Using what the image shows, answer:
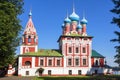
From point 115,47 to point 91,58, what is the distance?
123 feet

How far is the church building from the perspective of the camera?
60406mm

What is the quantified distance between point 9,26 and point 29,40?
40.7 meters

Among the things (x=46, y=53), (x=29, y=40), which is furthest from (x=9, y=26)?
(x=29, y=40)

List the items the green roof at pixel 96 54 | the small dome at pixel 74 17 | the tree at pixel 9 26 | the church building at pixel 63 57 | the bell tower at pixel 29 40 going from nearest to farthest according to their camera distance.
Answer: the tree at pixel 9 26 → the church building at pixel 63 57 → the bell tower at pixel 29 40 → the green roof at pixel 96 54 → the small dome at pixel 74 17

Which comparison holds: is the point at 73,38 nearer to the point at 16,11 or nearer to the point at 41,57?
the point at 41,57

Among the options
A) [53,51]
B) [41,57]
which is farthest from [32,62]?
[53,51]

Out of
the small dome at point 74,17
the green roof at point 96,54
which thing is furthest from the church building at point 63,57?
the small dome at point 74,17

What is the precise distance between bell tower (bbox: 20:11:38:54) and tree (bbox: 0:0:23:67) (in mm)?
34372

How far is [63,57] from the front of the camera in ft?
204

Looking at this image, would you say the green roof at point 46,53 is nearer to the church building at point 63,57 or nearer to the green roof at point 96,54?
the church building at point 63,57

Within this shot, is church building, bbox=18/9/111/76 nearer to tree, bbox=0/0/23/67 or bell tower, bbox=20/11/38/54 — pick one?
bell tower, bbox=20/11/38/54

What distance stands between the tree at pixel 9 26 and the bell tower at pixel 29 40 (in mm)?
34372

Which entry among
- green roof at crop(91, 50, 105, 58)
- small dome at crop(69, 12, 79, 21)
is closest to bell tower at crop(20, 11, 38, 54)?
small dome at crop(69, 12, 79, 21)

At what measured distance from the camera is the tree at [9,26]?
22297 millimetres
